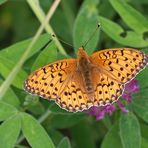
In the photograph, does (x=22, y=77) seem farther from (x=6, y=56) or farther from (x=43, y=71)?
(x=43, y=71)

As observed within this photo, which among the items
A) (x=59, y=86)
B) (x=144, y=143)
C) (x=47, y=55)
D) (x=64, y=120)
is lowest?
(x=144, y=143)

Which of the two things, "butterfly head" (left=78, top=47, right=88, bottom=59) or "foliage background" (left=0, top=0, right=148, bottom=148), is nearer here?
"foliage background" (left=0, top=0, right=148, bottom=148)

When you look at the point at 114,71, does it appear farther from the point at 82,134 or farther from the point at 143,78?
the point at 82,134

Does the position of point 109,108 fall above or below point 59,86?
below

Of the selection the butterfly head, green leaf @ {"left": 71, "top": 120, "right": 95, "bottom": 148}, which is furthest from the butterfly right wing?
green leaf @ {"left": 71, "top": 120, "right": 95, "bottom": 148}

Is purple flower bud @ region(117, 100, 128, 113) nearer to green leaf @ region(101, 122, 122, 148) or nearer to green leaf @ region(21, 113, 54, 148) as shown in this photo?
green leaf @ region(101, 122, 122, 148)

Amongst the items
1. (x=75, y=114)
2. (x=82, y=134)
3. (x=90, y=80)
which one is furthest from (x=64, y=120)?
(x=90, y=80)

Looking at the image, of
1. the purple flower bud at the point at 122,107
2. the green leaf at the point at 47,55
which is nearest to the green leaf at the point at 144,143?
the purple flower bud at the point at 122,107

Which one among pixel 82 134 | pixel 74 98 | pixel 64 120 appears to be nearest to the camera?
pixel 74 98
